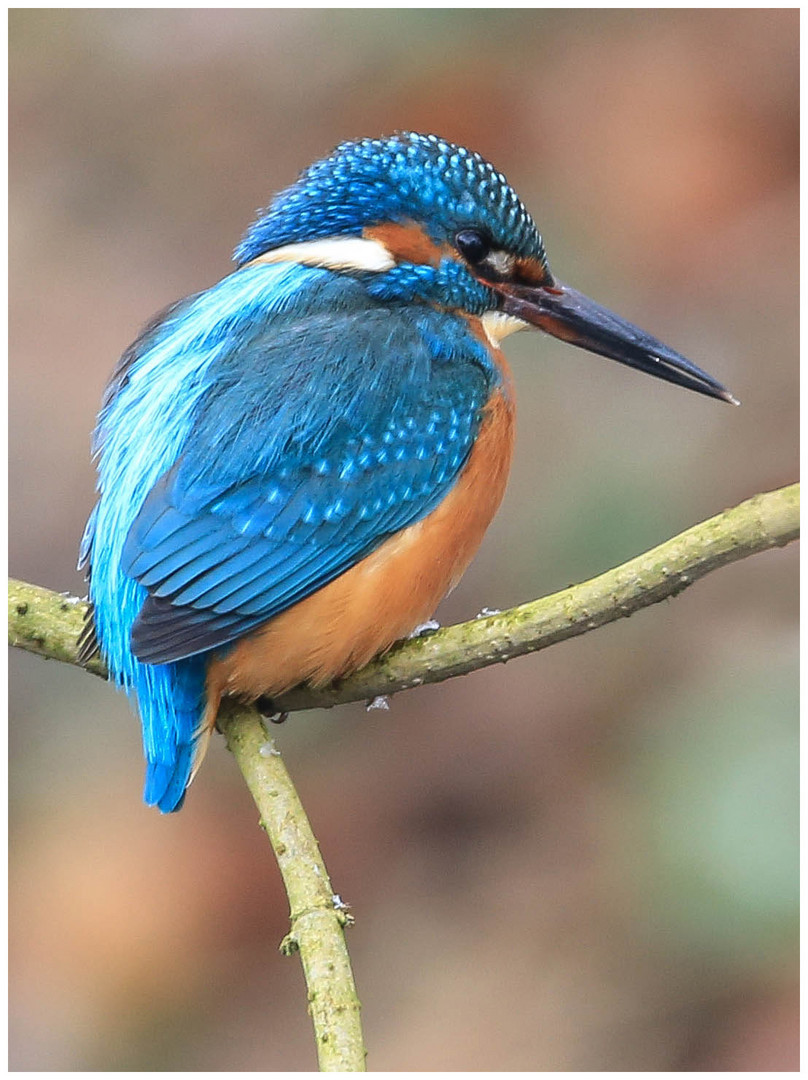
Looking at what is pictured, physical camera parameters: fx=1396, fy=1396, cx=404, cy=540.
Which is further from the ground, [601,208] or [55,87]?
[55,87]

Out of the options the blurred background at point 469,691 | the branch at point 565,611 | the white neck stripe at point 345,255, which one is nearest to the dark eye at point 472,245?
the white neck stripe at point 345,255

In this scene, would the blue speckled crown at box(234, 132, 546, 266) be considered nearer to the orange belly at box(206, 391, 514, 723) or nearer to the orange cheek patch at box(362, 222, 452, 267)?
the orange cheek patch at box(362, 222, 452, 267)

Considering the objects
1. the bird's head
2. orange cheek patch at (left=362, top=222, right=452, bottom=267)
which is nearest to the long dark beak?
the bird's head

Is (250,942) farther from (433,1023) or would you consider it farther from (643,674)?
(643,674)

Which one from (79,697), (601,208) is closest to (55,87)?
(601,208)

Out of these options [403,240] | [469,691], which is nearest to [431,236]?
[403,240]

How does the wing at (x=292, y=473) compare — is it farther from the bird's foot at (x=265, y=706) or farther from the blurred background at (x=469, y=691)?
the blurred background at (x=469, y=691)

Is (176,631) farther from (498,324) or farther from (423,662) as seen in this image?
(498,324)
